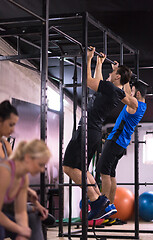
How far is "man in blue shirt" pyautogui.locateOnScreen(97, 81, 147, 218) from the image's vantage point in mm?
5461

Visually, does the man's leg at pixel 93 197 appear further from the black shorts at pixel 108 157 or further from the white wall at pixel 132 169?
the white wall at pixel 132 169

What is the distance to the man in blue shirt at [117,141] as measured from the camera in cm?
546

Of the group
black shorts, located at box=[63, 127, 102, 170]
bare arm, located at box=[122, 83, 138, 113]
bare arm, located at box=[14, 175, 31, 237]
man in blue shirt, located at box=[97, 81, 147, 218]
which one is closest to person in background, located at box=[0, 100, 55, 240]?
bare arm, located at box=[14, 175, 31, 237]

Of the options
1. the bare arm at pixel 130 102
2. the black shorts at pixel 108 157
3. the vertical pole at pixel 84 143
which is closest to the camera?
the vertical pole at pixel 84 143

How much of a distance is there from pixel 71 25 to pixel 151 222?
503 centimetres

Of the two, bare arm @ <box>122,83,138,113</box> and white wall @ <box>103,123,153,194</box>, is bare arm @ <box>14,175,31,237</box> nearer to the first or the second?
bare arm @ <box>122,83,138,113</box>

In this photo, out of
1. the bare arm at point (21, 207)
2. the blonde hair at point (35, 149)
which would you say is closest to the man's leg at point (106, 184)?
the bare arm at point (21, 207)

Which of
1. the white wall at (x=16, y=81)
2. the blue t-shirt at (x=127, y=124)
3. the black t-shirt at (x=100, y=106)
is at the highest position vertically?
the white wall at (x=16, y=81)

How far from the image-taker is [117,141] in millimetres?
5574

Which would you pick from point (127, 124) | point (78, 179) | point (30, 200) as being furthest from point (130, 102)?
point (30, 200)

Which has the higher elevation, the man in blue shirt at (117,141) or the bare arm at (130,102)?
the bare arm at (130,102)

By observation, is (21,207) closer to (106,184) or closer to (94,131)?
(94,131)

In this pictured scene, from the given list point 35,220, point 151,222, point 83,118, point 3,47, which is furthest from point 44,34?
point 151,222

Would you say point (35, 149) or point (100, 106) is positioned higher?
point (100, 106)
